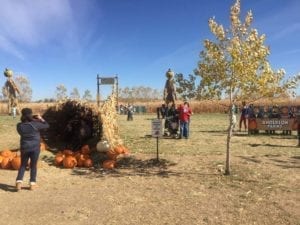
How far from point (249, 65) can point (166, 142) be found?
711 cm

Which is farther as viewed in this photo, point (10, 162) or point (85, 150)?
point (85, 150)

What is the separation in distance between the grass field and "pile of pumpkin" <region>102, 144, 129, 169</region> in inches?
8.5

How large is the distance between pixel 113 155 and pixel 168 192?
3957 millimetres

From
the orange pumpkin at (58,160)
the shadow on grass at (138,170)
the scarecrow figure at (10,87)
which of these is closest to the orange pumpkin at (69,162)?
the orange pumpkin at (58,160)

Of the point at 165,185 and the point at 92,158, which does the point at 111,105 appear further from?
the point at 165,185

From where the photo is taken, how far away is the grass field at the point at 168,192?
7570mm

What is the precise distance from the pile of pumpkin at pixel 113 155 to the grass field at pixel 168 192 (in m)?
0.22

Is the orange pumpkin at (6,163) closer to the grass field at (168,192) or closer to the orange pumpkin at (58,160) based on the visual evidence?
the grass field at (168,192)

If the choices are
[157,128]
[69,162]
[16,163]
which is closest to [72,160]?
[69,162]

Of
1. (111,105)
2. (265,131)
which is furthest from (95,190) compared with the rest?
(265,131)

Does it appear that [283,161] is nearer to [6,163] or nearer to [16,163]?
[16,163]

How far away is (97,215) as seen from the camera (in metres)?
7.65

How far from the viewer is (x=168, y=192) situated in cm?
924

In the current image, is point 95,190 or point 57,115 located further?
point 57,115
